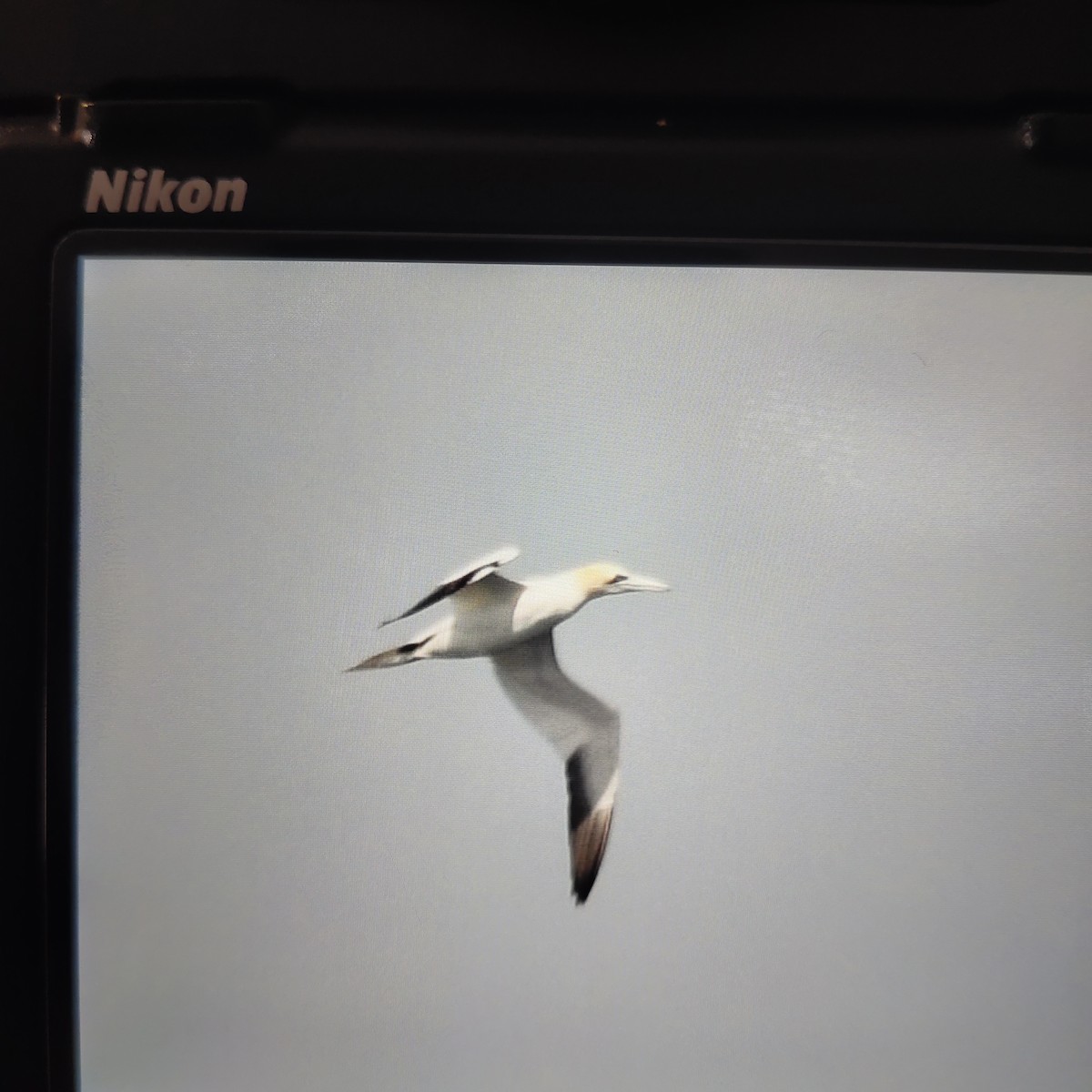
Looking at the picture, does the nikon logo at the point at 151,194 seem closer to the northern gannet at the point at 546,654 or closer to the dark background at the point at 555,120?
the dark background at the point at 555,120

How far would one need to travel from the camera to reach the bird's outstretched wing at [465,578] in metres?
0.32

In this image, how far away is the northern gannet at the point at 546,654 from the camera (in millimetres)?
315

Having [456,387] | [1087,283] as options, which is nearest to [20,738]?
[456,387]

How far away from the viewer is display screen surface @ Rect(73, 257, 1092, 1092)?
318mm

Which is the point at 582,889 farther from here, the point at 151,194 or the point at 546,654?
the point at 151,194

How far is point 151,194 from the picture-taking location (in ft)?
1.08

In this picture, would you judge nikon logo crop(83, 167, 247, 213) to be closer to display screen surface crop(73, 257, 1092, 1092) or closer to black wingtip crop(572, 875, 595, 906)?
display screen surface crop(73, 257, 1092, 1092)

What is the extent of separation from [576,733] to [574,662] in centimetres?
3

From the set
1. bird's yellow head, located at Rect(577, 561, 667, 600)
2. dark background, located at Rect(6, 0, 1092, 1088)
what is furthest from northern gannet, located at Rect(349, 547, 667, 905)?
dark background, located at Rect(6, 0, 1092, 1088)

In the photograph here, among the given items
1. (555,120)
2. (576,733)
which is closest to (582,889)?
(576,733)

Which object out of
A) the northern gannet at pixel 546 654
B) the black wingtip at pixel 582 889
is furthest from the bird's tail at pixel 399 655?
the black wingtip at pixel 582 889

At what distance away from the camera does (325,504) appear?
319 millimetres

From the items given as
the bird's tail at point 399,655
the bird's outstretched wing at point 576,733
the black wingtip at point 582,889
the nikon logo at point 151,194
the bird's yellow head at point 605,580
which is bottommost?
the black wingtip at point 582,889

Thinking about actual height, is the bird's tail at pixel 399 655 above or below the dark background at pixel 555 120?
below
